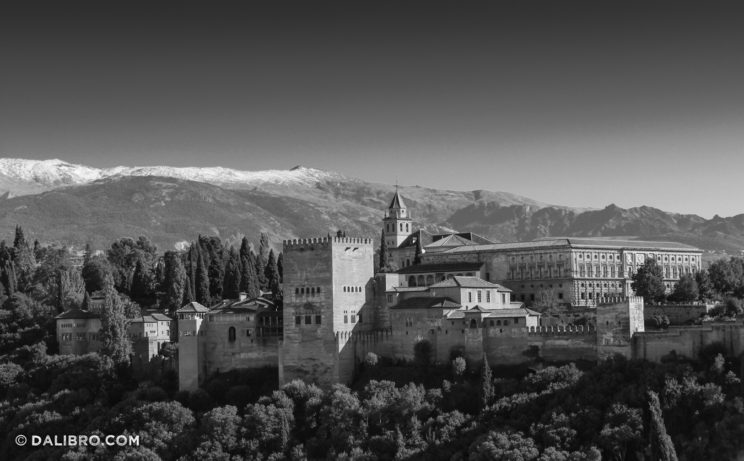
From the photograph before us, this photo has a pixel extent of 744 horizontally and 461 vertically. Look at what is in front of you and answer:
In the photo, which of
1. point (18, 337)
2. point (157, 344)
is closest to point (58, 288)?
point (18, 337)

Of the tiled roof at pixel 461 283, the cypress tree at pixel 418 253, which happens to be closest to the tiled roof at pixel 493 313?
the tiled roof at pixel 461 283

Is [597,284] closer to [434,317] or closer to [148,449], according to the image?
[434,317]

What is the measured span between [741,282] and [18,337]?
53.4 metres

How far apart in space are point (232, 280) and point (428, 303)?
27.4 metres

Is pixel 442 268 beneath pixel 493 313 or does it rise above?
above

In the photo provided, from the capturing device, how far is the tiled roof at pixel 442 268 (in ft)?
268

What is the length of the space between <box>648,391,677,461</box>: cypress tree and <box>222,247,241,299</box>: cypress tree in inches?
1706

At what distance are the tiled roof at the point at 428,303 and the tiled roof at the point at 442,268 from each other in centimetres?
1439

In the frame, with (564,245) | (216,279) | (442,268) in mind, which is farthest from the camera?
(216,279)

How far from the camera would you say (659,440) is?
49.5 meters

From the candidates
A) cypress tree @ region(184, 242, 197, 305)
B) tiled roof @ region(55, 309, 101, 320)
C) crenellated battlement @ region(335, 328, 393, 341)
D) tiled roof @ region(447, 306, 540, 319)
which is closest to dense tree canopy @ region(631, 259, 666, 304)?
tiled roof @ region(447, 306, 540, 319)

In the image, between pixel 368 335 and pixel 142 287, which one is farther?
pixel 142 287

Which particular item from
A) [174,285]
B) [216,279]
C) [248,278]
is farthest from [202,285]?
[248,278]

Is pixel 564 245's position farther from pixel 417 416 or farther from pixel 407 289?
pixel 417 416
